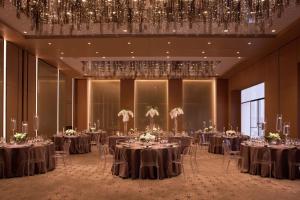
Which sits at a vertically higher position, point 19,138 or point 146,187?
point 19,138

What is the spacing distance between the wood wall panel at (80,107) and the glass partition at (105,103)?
1.43ft

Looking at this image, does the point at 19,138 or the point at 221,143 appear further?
the point at 221,143

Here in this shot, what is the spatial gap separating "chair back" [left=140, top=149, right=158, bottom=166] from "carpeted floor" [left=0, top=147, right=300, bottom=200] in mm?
406

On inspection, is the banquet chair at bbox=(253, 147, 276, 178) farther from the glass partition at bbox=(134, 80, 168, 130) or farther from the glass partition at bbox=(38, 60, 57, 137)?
the glass partition at bbox=(134, 80, 168, 130)

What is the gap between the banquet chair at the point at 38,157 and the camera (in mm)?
8703

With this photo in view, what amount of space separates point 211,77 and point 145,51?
8927mm

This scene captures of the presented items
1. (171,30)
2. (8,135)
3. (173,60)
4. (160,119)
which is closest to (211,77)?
(160,119)

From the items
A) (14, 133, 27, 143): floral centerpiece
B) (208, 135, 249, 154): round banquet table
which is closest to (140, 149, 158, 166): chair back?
(14, 133, 27, 143): floral centerpiece

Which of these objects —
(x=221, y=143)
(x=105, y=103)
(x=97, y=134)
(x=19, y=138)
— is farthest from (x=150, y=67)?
(x=19, y=138)

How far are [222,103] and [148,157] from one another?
13617mm

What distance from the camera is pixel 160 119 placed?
21.4 m

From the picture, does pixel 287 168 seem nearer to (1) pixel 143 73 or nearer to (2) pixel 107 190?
(2) pixel 107 190

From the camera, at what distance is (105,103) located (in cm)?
2164

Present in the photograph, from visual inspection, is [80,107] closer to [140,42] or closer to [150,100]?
[150,100]
